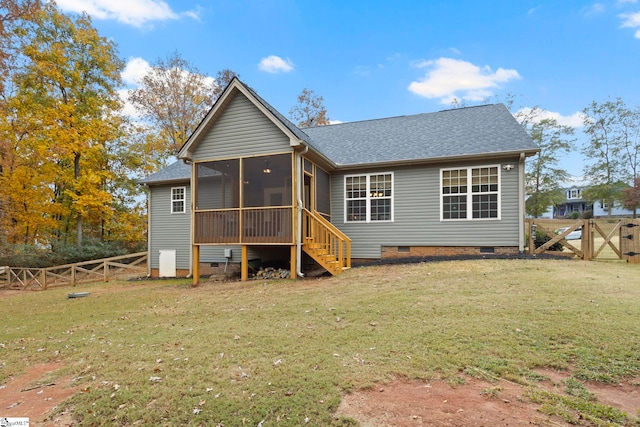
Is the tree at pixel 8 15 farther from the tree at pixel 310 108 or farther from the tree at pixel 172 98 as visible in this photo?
the tree at pixel 310 108

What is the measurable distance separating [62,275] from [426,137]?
57.9 feet

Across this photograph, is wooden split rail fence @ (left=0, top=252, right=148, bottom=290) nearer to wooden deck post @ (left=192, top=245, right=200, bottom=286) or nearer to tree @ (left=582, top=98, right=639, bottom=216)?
wooden deck post @ (left=192, top=245, right=200, bottom=286)

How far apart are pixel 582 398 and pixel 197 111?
996 inches

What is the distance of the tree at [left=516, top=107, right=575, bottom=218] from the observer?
24641 millimetres

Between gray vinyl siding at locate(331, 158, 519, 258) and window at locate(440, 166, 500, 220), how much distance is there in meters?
0.17

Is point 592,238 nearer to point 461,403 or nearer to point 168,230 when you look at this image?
point 461,403

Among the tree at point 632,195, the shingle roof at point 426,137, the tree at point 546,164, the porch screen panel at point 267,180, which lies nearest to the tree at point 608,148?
the tree at point 632,195

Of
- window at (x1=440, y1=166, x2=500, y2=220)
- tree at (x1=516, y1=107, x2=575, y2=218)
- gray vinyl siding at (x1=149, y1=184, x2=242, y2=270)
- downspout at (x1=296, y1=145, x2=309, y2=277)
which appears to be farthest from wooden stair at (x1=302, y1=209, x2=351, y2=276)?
tree at (x1=516, y1=107, x2=575, y2=218)

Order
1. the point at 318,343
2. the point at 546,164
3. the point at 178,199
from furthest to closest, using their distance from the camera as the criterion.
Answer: the point at 546,164 < the point at 178,199 < the point at 318,343

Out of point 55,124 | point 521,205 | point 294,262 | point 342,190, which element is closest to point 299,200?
point 294,262

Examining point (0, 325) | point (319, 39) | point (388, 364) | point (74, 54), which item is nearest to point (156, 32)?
point (74, 54)

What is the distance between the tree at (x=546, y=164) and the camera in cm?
2464

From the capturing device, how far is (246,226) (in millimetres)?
9891

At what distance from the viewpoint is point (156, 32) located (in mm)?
16703
